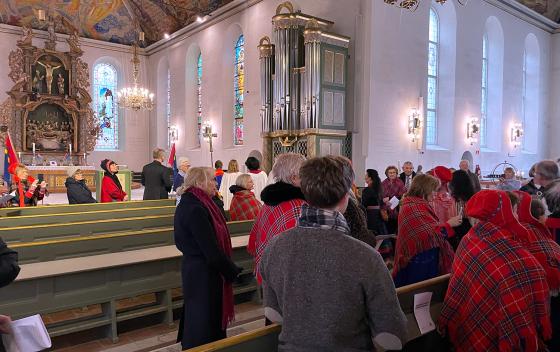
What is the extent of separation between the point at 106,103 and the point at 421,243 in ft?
67.2

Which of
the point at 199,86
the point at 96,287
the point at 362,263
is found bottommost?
the point at 96,287

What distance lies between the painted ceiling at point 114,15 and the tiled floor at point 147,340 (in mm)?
15121

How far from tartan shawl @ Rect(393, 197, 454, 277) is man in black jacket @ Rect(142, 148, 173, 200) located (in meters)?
4.62

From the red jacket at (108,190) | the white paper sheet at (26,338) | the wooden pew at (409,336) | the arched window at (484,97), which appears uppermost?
the arched window at (484,97)

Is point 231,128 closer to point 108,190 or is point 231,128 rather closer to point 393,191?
point 108,190

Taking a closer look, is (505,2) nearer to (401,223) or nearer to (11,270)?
(401,223)

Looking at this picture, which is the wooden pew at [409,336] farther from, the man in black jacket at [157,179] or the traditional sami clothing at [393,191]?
the man in black jacket at [157,179]

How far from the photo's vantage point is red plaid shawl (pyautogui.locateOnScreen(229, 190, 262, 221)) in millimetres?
5598

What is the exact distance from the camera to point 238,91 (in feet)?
55.3

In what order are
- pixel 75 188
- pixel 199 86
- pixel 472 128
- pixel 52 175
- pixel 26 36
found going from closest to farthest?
pixel 75 188, pixel 472 128, pixel 52 175, pixel 26 36, pixel 199 86

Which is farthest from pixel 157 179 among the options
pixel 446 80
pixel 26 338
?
pixel 446 80

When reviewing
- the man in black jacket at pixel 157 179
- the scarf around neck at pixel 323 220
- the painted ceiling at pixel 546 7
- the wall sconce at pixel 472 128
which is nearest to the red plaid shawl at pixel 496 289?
the scarf around neck at pixel 323 220

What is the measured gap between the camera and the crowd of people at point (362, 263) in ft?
4.87

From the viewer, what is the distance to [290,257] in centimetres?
155
